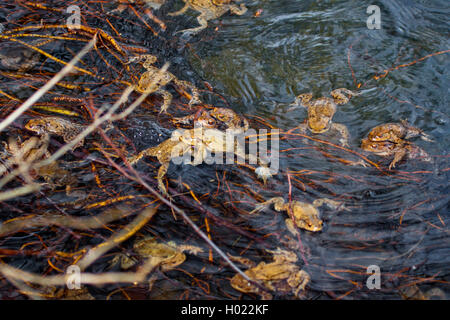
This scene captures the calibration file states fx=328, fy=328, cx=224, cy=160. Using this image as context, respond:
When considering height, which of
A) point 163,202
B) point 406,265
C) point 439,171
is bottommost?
point 406,265

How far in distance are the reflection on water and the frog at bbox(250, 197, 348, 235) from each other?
2.9 inches

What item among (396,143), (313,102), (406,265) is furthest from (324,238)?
(313,102)

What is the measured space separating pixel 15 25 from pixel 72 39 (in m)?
1.00

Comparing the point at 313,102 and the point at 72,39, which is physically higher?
the point at 72,39

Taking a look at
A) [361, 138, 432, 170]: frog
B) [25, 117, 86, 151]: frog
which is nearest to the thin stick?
[25, 117, 86, 151]: frog

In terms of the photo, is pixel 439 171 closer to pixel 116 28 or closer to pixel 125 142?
pixel 125 142

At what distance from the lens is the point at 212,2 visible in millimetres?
Result: 5527

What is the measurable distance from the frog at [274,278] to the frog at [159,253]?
18.3 inches

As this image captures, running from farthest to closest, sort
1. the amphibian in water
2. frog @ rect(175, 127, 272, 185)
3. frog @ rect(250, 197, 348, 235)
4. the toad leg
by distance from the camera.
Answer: frog @ rect(175, 127, 272, 185) < the amphibian in water < the toad leg < frog @ rect(250, 197, 348, 235)

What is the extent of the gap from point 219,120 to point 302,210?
1.51 m

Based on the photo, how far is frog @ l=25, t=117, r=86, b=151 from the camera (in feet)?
12.2

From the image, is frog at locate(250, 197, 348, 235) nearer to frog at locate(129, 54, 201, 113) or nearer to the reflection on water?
the reflection on water

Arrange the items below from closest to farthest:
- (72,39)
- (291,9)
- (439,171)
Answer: (439,171) < (72,39) < (291,9)

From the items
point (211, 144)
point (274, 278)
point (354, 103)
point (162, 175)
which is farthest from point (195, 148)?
point (354, 103)
